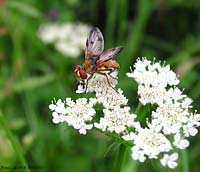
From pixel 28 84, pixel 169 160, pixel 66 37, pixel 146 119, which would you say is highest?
pixel 146 119

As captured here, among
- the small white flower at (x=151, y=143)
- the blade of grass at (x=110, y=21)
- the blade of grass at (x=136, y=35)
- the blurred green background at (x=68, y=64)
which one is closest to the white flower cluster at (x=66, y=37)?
the blurred green background at (x=68, y=64)

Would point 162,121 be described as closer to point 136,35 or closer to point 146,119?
point 146,119

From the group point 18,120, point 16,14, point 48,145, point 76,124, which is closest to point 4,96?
point 18,120

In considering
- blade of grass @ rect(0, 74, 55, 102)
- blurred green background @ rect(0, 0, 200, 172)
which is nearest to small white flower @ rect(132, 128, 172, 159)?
blurred green background @ rect(0, 0, 200, 172)

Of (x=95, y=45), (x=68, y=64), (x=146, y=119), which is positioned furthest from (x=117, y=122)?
(x=68, y=64)

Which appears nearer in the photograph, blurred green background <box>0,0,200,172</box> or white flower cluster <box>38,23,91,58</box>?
blurred green background <box>0,0,200,172</box>

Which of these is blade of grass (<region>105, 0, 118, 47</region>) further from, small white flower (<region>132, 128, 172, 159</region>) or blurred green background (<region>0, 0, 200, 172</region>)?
small white flower (<region>132, 128, 172, 159</region>)
